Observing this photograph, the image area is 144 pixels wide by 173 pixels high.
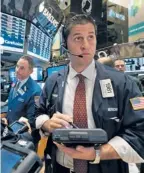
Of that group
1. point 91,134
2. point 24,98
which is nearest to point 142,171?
point 24,98

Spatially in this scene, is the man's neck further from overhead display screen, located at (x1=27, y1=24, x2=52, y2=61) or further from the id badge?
overhead display screen, located at (x1=27, y1=24, x2=52, y2=61)

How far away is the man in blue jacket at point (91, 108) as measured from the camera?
0.99 metres

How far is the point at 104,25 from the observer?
5223 mm

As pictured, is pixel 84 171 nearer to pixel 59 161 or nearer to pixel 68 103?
pixel 59 161

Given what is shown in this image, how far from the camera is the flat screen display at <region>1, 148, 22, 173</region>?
665mm

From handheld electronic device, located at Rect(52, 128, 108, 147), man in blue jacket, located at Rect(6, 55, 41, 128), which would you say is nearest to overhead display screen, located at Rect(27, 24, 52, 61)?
man in blue jacket, located at Rect(6, 55, 41, 128)

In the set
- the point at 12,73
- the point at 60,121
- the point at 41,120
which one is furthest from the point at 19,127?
the point at 12,73

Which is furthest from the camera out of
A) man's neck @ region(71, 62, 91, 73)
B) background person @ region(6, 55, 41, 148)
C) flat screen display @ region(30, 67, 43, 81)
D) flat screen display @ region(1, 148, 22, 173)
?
flat screen display @ region(30, 67, 43, 81)

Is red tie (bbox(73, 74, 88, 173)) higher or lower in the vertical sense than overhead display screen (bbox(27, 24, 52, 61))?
lower

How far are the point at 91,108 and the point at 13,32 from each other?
2.71 meters

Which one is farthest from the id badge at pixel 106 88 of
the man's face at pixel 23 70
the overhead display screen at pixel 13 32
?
the overhead display screen at pixel 13 32

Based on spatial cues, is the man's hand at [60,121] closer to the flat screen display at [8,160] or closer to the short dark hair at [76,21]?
the flat screen display at [8,160]

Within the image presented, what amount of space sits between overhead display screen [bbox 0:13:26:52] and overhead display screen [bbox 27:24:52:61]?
22 cm

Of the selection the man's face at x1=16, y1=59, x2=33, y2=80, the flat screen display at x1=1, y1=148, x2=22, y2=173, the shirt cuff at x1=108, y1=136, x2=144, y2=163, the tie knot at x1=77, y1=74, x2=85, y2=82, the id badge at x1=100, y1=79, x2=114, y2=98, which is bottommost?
the shirt cuff at x1=108, y1=136, x2=144, y2=163
